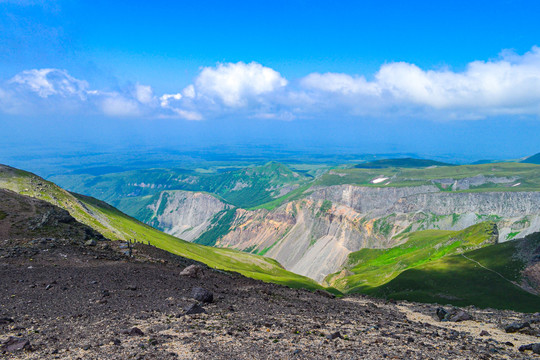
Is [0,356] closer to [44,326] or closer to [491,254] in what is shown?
[44,326]

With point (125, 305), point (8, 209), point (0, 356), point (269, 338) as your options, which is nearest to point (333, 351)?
point (269, 338)

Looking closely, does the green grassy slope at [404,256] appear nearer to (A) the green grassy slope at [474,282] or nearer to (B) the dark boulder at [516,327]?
(A) the green grassy slope at [474,282]

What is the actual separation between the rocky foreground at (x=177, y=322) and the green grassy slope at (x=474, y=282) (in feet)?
131

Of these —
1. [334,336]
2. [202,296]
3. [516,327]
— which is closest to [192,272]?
[202,296]

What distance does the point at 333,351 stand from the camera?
55.7ft

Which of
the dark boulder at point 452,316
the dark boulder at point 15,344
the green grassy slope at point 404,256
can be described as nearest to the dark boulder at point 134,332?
the dark boulder at point 15,344

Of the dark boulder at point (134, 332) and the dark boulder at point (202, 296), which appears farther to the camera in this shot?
the dark boulder at point (202, 296)

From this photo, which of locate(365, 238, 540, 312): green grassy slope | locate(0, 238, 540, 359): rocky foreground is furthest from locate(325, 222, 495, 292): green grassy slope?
locate(0, 238, 540, 359): rocky foreground

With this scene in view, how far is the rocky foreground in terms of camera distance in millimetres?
16094

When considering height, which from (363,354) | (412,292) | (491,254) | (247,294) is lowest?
(412,292)

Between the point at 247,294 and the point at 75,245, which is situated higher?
the point at 75,245

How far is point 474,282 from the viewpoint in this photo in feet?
252

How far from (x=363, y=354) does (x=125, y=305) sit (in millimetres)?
14416

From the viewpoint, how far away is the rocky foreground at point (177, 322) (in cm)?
1609
